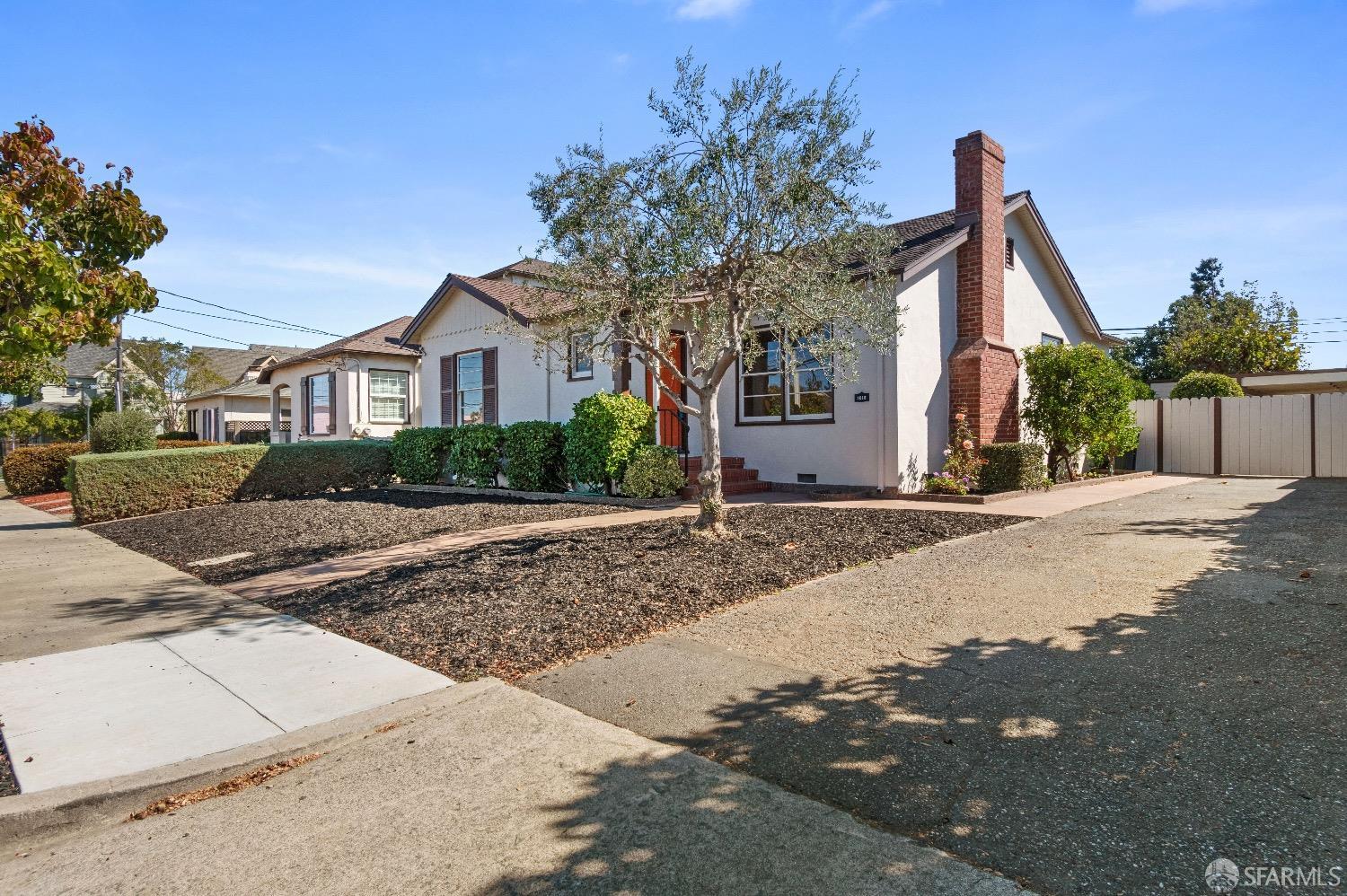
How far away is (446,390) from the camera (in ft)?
62.0

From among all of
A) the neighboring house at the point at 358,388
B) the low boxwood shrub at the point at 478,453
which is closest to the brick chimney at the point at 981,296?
the low boxwood shrub at the point at 478,453

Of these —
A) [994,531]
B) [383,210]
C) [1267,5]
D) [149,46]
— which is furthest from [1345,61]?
[383,210]

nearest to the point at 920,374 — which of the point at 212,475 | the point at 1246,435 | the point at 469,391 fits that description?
the point at 1246,435

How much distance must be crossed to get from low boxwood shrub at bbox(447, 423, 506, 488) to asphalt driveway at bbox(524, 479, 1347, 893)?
9.84m

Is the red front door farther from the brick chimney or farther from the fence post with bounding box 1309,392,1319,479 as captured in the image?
the fence post with bounding box 1309,392,1319,479

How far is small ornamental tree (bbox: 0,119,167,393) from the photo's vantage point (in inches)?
245

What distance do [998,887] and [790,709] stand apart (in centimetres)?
148

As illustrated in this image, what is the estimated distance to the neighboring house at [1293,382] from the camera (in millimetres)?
21003

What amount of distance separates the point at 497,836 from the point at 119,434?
69.4ft

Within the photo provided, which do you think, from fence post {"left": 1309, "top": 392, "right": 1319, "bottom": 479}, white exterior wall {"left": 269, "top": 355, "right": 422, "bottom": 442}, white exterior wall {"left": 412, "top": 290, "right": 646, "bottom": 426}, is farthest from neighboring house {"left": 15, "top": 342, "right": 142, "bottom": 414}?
fence post {"left": 1309, "top": 392, "right": 1319, "bottom": 479}

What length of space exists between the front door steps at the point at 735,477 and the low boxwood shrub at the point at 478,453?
4.11 metres

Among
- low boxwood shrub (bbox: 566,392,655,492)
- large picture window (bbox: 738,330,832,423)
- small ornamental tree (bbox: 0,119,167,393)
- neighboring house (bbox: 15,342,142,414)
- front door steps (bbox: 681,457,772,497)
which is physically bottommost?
front door steps (bbox: 681,457,772,497)

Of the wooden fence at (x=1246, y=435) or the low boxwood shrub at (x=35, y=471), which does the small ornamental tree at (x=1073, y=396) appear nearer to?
the wooden fence at (x=1246, y=435)

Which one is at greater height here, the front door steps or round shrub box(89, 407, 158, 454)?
round shrub box(89, 407, 158, 454)
